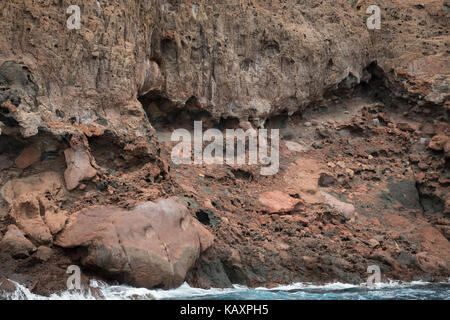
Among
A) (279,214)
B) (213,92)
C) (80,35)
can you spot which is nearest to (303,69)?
(213,92)

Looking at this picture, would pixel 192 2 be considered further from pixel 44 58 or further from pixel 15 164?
pixel 15 164

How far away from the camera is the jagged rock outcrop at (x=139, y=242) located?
7949 millimetres

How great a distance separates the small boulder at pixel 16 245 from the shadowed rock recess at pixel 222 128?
0.07 ft

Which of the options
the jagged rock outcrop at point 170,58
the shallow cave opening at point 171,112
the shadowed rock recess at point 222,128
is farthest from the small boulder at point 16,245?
the shallow cave opening at point 171,112

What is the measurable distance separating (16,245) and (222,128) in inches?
254

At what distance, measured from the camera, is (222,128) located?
1321 centimetres

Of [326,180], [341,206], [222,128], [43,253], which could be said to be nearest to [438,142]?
[326,180]

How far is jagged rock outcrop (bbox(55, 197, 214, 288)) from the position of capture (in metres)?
7.95

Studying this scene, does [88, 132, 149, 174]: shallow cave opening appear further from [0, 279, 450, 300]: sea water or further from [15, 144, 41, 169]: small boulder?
[0, 279, 450, 300]: sea water

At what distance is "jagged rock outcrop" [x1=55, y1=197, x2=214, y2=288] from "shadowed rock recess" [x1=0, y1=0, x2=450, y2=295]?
2 cm

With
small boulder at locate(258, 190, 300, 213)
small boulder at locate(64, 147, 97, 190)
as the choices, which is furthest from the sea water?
small boulder at locate(258, 190, 300, 213)

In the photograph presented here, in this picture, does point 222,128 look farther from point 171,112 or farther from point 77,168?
point 77,168

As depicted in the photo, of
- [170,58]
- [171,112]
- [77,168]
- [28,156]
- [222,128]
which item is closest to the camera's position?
[28,156]

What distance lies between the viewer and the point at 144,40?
11.4 m
